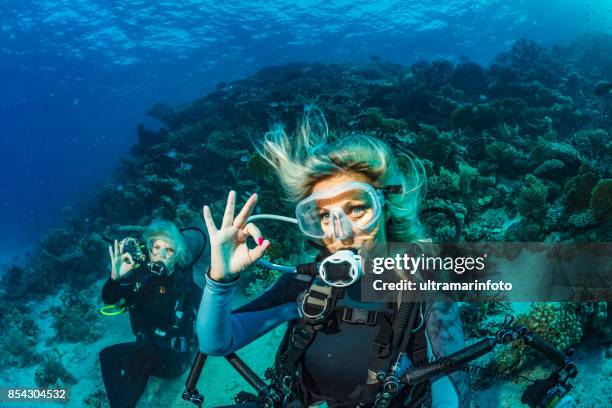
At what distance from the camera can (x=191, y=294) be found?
598 cm

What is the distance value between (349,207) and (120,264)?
437 cm

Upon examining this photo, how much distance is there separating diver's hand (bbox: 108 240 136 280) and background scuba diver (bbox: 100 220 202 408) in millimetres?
14

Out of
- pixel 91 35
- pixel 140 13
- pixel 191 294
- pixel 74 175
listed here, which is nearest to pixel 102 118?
pixel 74 175

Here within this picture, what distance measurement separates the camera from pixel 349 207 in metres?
2.26

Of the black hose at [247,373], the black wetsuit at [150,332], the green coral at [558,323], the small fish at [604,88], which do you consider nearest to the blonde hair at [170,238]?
the black wetsuit at [150,332]

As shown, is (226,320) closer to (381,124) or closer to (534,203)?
(534,203)

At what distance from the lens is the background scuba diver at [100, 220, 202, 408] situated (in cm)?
541

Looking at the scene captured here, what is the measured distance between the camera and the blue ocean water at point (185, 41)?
34.1 m

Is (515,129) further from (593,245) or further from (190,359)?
(190,359)

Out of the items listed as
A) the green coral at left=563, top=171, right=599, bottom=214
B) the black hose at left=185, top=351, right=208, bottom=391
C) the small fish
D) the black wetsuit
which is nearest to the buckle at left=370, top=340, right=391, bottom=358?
the black hose at left=185, top=351, right=208, bottom=391

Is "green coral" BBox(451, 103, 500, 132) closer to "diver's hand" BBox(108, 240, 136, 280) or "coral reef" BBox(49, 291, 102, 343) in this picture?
"diver's hand" BBox(108, 240, 136, 280)

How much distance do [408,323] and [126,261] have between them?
4700 millimetres

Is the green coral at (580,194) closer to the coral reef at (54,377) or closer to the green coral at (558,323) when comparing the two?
the green coral at (558,323)

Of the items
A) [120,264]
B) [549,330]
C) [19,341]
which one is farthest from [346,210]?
[19,341]
